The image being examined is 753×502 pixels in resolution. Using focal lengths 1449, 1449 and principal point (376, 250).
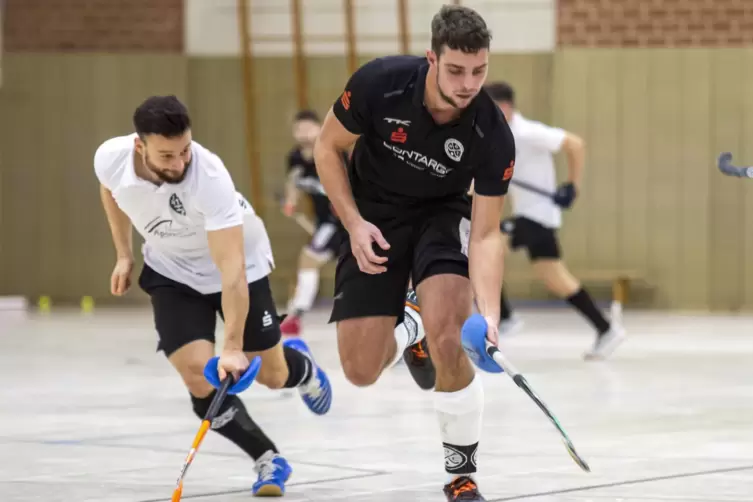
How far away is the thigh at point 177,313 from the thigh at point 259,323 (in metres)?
0.10

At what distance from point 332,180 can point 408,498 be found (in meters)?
0.98

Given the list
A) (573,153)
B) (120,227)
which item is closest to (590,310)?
(573,153)

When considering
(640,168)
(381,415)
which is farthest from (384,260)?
(640,168)

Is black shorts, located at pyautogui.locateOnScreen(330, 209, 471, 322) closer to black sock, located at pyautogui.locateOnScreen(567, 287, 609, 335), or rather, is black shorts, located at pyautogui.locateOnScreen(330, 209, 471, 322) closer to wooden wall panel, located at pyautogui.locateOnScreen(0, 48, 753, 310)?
black sock, located at pyautogui.locateOnScreen(567, 287, 609, 335)

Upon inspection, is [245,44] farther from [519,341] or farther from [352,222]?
[352,222]

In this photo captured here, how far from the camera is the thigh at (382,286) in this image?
4.57m

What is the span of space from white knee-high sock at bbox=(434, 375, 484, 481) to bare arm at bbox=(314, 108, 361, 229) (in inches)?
26.2

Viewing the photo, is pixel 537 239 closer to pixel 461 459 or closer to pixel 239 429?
pixel 239 429

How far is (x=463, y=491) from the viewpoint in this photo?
405 centimetres

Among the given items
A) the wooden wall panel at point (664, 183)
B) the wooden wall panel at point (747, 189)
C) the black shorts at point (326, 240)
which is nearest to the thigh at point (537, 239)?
the black shorts at point (326, 240)

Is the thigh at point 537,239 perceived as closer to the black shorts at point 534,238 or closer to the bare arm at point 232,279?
the black shorts at point 534,238

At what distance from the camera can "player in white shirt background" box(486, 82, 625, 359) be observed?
9172 millimetres

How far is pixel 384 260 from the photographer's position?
4363 mm

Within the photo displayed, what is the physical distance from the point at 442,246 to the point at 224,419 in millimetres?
867
